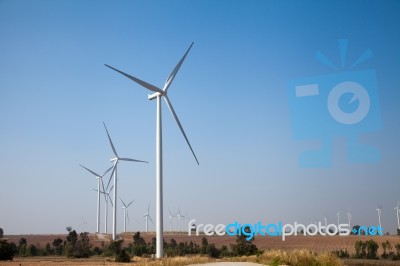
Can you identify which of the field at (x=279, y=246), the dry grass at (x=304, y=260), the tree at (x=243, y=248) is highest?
the dry grass at (x=304, y=260)

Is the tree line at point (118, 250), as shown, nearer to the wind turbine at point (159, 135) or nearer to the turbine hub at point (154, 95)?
the wind turbine at point (159, 135)

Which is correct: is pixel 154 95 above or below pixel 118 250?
above

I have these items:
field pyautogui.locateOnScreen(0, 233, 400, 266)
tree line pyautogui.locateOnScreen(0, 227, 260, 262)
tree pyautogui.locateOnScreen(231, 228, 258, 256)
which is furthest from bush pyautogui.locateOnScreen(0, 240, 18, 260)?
tree pyautogui.locateOnScreen(231, 228, 258, 256)

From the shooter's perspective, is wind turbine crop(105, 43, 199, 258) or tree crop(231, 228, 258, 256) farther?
tree crop(231, 228, 258, 256)

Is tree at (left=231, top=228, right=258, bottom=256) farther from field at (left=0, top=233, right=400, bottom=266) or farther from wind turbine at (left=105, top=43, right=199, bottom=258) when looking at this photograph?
wind turbine at (left=105, top=43, right=199, bottom=258)

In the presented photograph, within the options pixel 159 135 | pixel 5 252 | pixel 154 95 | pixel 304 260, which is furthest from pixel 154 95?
pixel 5 252

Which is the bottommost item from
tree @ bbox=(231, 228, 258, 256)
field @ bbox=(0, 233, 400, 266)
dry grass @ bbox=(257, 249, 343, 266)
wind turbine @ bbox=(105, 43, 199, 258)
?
field @ bbox=(0, 233, 400, 266)

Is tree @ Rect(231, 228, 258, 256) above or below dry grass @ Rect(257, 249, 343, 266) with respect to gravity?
below

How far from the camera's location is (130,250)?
78.1m

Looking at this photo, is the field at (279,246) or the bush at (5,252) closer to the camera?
the field at (279,246)

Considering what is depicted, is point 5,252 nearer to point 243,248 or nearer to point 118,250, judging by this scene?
point 118,250

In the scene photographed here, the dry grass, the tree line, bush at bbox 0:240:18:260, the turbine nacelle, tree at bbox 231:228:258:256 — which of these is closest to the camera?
the dry grass

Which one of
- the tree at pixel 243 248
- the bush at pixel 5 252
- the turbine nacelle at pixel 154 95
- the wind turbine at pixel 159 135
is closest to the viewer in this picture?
the wind turbine at pixel 159 135

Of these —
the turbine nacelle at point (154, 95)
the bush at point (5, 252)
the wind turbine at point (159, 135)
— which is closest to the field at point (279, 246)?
the bush at point (5, 252)
